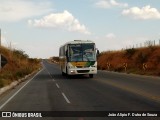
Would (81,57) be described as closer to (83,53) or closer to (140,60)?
(83,53)

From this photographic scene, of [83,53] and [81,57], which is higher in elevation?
[83,53]

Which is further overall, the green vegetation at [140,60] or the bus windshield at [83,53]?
the green vegetation at [140,60]

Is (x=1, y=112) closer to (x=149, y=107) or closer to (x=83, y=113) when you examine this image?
(x=83, y=113)

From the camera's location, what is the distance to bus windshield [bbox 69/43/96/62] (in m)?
36.1

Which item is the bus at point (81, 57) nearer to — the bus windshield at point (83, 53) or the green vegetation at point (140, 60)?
the bus windshield at point (83, 53)

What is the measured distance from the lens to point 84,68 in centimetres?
3603

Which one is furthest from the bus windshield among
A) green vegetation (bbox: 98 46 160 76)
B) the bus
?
green vegetation (bbox: 98 46 160 76)

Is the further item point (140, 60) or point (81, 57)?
point (140, 60)

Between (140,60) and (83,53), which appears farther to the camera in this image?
(140,60)

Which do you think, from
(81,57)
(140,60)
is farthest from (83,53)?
(140,60)

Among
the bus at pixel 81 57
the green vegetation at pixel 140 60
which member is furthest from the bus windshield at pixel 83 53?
the green vegetation at pixel 140 60

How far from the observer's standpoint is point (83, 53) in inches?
1423

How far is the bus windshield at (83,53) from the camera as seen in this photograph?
36.1m

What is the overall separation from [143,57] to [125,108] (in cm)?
5061
